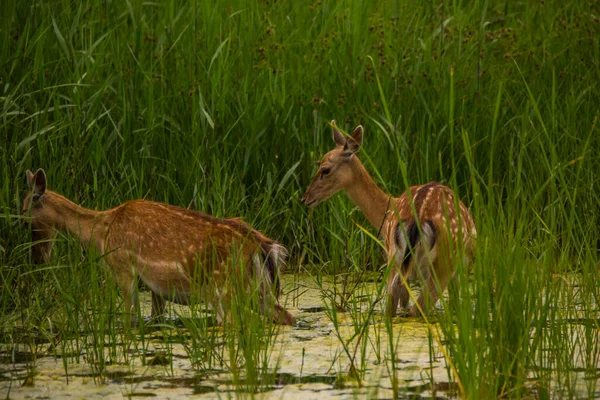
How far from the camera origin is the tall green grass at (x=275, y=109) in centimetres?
801

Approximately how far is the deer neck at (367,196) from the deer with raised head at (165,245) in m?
1.35

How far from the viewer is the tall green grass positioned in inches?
315

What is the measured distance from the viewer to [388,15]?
10.4 meters

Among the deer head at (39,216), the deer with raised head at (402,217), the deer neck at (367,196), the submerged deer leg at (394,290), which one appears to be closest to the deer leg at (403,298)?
the deer with raised head at (402,217)

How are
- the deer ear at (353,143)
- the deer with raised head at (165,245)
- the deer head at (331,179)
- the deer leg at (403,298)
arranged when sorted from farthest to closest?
1. the deer head at (331,179)
2. the deer ear at (353,143)
3. the deer leg at (403,298)
4. the deer with raised head at (165,245)

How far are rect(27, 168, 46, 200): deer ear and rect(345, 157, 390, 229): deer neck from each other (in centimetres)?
219

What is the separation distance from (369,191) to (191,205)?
4.21 ft

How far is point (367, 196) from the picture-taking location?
8383 mm

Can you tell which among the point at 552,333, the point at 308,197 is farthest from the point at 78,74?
the point at 552,333

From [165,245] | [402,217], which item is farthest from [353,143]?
[165,245]

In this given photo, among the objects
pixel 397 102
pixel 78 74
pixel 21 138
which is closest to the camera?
pixel 21 138

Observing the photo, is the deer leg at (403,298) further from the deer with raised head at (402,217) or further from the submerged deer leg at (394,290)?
the submerged deer leg at (394,290)

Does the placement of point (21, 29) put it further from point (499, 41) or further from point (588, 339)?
point (588, 339)

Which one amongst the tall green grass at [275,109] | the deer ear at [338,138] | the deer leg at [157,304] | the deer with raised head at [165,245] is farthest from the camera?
the deer ear at [338,138]
